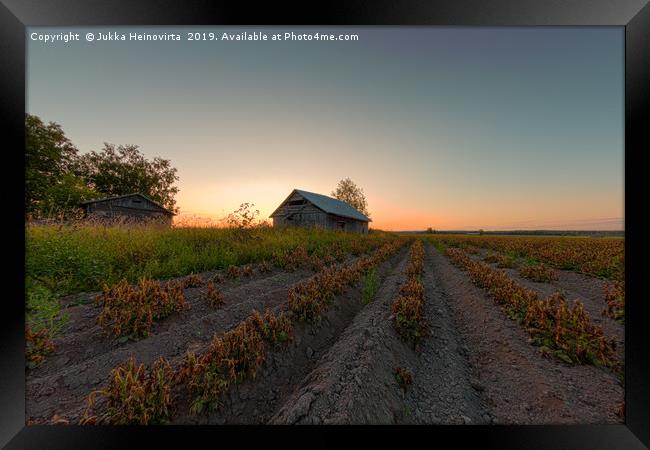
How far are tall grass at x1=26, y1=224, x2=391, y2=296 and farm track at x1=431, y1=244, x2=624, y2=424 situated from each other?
17.2ft

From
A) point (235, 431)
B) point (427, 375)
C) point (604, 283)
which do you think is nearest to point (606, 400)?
point (427, 375)

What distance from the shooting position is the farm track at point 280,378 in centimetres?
193

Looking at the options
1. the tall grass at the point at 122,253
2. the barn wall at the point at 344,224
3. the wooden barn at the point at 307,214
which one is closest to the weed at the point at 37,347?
the tall grass at the point at 122,253

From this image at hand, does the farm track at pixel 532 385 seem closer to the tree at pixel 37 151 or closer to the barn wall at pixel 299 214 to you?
the tree at pixel 37 151

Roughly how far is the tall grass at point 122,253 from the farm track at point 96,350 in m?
0.87

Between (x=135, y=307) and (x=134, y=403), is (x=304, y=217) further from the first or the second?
(x=134, y=403)

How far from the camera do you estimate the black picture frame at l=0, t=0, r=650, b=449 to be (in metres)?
1.66

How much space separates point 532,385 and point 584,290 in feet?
18.9

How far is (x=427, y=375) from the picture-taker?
2594mm

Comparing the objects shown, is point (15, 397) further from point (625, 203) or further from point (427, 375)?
point (625, 203)

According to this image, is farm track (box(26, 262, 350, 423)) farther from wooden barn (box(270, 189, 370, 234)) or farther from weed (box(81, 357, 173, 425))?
wooden barn (box(270, 189, 370, 234))

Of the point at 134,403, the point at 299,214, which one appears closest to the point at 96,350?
the point at 134,403

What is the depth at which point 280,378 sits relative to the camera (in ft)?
8.00

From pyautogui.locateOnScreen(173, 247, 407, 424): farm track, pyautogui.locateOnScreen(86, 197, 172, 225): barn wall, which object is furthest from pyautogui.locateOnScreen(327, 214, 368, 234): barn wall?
pyautogui.locateOnScreen(173, 247, 407, 424): farm track
